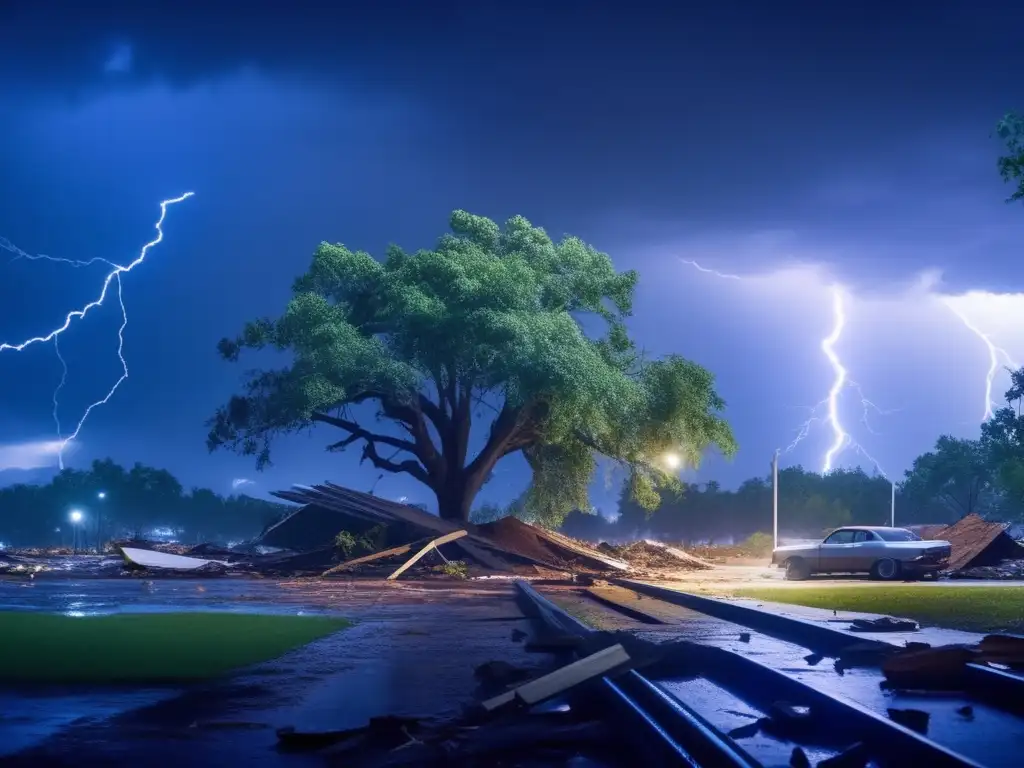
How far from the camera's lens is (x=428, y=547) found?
1208 inches

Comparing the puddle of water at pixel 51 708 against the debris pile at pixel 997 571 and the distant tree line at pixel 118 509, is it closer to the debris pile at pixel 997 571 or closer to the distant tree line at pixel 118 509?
the debris pile at pixel 997 571

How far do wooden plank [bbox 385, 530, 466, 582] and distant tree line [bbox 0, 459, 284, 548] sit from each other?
12384 cm

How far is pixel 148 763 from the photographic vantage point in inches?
207

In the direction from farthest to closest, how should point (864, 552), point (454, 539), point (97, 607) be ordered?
point (454, 539), point (864, 552), point (97, 607)

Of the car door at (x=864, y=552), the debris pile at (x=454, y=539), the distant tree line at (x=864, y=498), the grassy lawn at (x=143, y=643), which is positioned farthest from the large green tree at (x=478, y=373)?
the distant tree line at (x=864, y=498)

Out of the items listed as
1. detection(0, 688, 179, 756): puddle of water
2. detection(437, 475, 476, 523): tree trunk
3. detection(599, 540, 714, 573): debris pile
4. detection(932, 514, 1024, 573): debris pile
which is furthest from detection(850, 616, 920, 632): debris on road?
detection(437, 475, 476, 523): tree trunk

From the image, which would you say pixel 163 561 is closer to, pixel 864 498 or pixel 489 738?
pixel 489 738

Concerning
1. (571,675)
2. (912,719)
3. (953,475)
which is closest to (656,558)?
(571,675)

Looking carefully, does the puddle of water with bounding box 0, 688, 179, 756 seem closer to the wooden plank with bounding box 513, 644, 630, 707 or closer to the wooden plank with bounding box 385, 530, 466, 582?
the wooden plank with bounding box 513, 644, 630, 707

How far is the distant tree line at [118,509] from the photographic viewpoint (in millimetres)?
153125

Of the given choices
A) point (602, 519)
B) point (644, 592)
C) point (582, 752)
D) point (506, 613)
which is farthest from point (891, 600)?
point (602, 519)

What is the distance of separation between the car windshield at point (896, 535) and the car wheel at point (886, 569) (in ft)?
2.09

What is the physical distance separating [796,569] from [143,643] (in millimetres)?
22544

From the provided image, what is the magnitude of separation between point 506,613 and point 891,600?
23.9ft
